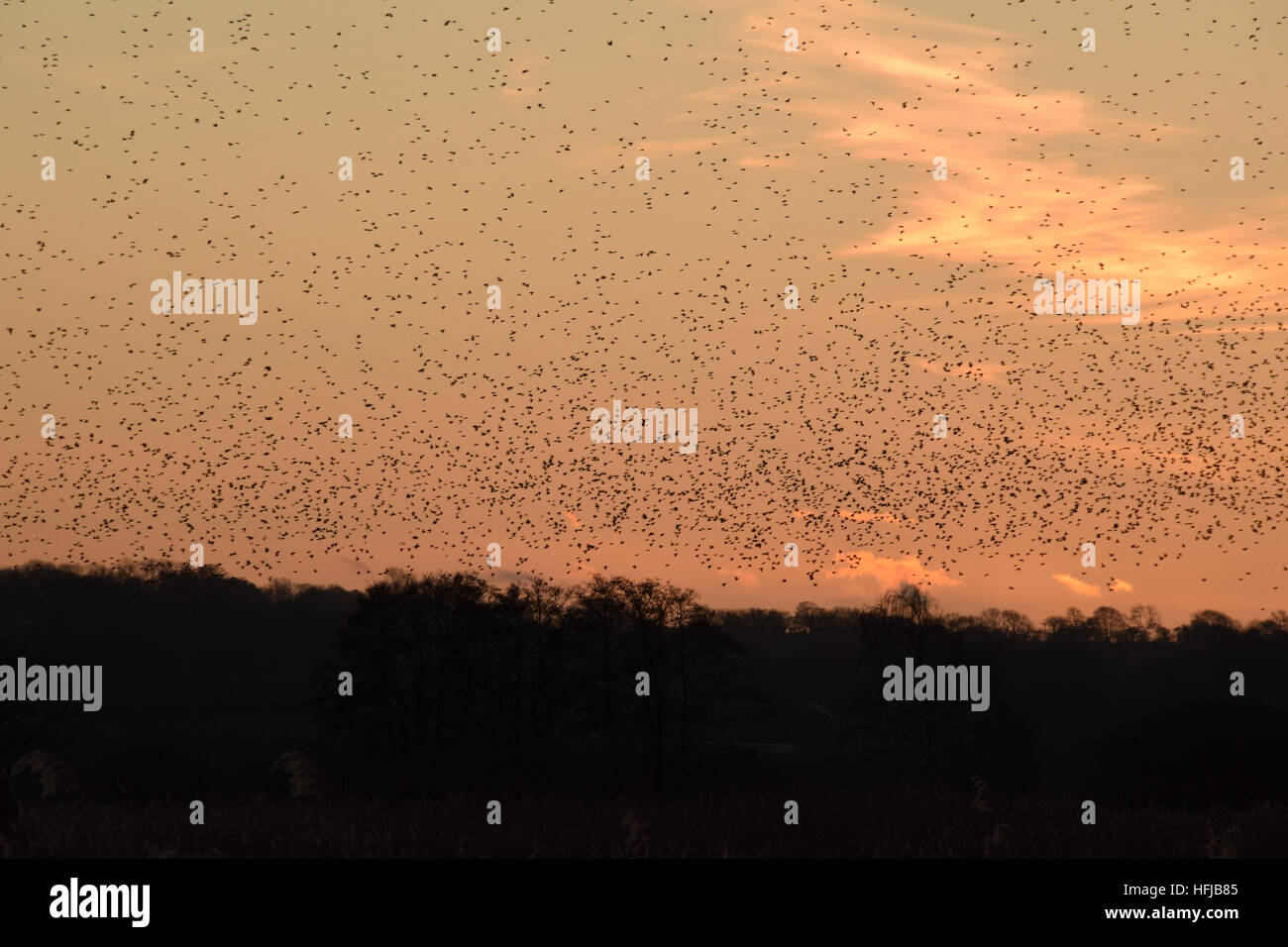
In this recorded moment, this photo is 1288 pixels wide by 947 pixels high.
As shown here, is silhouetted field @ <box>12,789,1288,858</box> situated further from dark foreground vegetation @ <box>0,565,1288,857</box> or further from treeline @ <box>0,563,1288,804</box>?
treeline @ <box>0,563,1288,804</box>

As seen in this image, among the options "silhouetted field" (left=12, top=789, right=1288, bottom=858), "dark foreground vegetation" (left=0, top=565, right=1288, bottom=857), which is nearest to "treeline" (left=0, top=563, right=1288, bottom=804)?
"dark foreground vegetation" (left=0, top=565, right=1288, bottom=857)

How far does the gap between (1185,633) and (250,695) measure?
7349 cm

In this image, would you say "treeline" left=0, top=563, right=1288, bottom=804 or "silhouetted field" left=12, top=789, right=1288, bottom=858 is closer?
"silhouetted field" left=12, top=789, right=1288, bottom=858

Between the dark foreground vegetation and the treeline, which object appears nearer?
the dark foreground vegetation

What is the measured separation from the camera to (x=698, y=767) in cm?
6028

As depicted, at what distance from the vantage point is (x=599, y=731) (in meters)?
60.5

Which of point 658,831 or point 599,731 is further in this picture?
point 599,731

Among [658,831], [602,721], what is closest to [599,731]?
[602,721]

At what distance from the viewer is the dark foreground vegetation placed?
20969 mm

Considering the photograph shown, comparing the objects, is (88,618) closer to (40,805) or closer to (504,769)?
(504,769)

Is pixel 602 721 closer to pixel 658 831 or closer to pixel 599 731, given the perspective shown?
pixel 599 731

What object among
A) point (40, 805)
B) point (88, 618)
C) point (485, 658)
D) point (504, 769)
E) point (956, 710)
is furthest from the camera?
point (88, 618)
